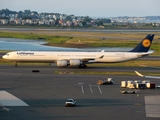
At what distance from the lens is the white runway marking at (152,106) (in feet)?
142

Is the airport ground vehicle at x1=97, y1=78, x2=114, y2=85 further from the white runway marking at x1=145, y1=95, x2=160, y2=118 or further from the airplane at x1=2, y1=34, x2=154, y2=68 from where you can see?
the airplane at x1=2, y1=34, x2=154, y2=68

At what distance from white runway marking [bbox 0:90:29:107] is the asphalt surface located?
27.8 inches

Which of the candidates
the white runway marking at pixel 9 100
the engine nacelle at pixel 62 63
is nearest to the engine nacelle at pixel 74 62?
the engine nacelle at pixel 62 63

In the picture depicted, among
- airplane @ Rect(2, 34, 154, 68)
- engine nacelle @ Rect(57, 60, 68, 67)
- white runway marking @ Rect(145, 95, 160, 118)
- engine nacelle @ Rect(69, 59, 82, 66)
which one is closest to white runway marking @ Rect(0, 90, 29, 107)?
white runway marking @ Rect(145, 95, 160, 118)

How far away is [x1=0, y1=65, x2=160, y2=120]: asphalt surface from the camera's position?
4219 centimetres

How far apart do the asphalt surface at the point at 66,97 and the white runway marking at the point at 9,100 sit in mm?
706

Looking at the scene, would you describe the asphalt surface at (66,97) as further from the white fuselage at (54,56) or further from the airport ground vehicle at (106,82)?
the white fuselage at (54,56)

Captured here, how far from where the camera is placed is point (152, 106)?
4712 centimetres

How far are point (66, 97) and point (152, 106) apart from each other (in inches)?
408

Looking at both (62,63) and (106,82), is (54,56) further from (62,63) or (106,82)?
(106,82)

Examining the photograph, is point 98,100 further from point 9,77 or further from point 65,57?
point 65,57

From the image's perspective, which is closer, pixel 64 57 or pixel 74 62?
pixel 74 62

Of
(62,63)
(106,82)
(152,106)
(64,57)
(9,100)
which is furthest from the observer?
(64,57)

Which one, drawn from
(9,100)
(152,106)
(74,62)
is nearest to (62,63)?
(74,62)
